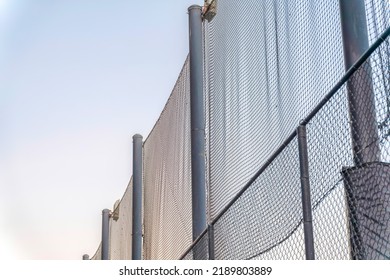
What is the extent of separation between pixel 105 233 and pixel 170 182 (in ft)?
17.3

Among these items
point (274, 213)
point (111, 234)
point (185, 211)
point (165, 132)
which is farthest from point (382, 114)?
point (111, 234)

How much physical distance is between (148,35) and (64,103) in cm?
111

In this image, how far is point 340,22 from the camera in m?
3.79

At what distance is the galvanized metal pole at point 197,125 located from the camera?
257 inches

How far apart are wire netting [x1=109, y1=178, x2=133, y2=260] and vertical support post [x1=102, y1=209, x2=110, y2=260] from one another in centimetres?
6

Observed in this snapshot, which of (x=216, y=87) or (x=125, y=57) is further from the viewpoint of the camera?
(x=125, y=57)

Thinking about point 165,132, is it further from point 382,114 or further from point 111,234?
point 382,114

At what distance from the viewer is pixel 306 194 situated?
322 cm

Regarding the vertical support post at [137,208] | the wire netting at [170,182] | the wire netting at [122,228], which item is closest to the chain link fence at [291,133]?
the wire netting at [170,182]

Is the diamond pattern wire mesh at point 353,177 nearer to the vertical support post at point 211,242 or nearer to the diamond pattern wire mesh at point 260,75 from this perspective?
the diamond pattern wire mesh at point 260,75

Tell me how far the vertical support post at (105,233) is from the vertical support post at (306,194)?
976 centimetres

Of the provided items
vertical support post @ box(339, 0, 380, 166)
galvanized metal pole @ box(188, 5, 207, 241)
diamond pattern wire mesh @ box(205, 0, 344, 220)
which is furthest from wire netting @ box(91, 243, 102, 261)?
vertical support post @ box(339, 0, 380, 166)

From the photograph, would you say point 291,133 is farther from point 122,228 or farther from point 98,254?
point 98,254

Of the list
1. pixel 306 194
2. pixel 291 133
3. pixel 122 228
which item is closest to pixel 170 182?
pixel 122 228
